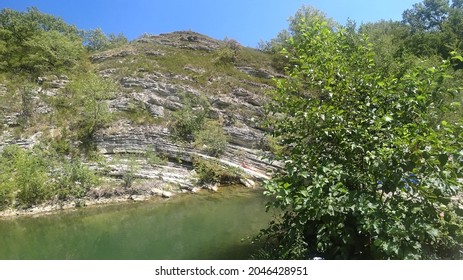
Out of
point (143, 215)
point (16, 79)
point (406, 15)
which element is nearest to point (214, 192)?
point (143, 215)

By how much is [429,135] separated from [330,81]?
272cm

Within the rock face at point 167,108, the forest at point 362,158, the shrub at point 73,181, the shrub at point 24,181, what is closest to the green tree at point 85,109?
the rock face at point 167,108

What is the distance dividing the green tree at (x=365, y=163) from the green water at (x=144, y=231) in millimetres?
3931

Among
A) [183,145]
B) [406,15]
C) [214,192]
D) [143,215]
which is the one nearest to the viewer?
[143,215]

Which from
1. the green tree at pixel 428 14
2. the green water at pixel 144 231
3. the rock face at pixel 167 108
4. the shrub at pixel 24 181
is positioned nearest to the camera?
the green water at pixel 144 231

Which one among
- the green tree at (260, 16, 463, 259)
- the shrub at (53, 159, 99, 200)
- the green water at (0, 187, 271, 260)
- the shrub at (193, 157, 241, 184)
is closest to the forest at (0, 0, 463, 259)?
the green tree at (260, 16, 463, 259)

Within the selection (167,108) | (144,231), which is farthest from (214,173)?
(167,108)

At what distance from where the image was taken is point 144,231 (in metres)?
15.9

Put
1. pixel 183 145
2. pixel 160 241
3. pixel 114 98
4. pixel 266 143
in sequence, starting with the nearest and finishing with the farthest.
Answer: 1. pixel 160 241
2. pixel 183 145
3. pixel 266 143
4. pixel 114 98

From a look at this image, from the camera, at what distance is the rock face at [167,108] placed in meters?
26.9

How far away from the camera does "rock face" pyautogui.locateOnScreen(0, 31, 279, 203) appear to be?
26922 millimetres

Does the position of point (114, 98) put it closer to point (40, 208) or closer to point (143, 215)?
point (40, 208)

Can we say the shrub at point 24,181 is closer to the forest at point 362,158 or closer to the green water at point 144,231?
the green water at point 144,231

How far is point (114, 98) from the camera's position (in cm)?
3591
